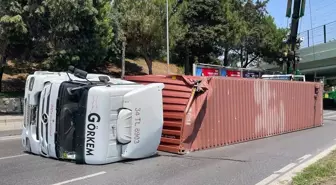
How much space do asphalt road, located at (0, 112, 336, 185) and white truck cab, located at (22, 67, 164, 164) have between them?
10.9 inches

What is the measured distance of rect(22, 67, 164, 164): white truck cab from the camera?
7977 mm

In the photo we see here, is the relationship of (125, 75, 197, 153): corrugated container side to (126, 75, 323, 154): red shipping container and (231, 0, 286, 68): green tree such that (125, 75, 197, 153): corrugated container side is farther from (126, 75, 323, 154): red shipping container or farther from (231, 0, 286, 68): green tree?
(231, 0, 286, 68): green tree

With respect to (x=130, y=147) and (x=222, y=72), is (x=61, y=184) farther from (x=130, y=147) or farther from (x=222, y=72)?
(x=222, y=72)

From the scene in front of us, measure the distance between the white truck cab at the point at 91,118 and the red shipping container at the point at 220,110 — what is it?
4.19 ft

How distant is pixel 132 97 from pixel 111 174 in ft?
5.38

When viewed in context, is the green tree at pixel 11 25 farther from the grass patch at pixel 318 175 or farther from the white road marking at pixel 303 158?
the grass patch at pixel 318 175

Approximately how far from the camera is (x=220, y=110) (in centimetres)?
1154

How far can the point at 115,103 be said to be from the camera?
A: 26.8 feet

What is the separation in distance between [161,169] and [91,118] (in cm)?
165

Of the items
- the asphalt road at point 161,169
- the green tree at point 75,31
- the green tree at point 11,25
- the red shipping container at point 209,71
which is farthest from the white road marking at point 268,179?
the red shipping container at point 209,71

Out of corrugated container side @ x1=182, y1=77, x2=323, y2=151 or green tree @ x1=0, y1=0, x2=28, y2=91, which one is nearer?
corrugated container side @ x1=182, y1=77, x2=323, y2=151

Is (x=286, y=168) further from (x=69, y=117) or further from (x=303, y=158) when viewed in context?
(x=69, y=117)

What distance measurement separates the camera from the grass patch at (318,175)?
6551 mm

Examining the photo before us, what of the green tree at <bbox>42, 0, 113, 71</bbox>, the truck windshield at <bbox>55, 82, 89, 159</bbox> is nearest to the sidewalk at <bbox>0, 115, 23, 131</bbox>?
the green tree at <bbox>42, 0, 113, 71</bbox>
